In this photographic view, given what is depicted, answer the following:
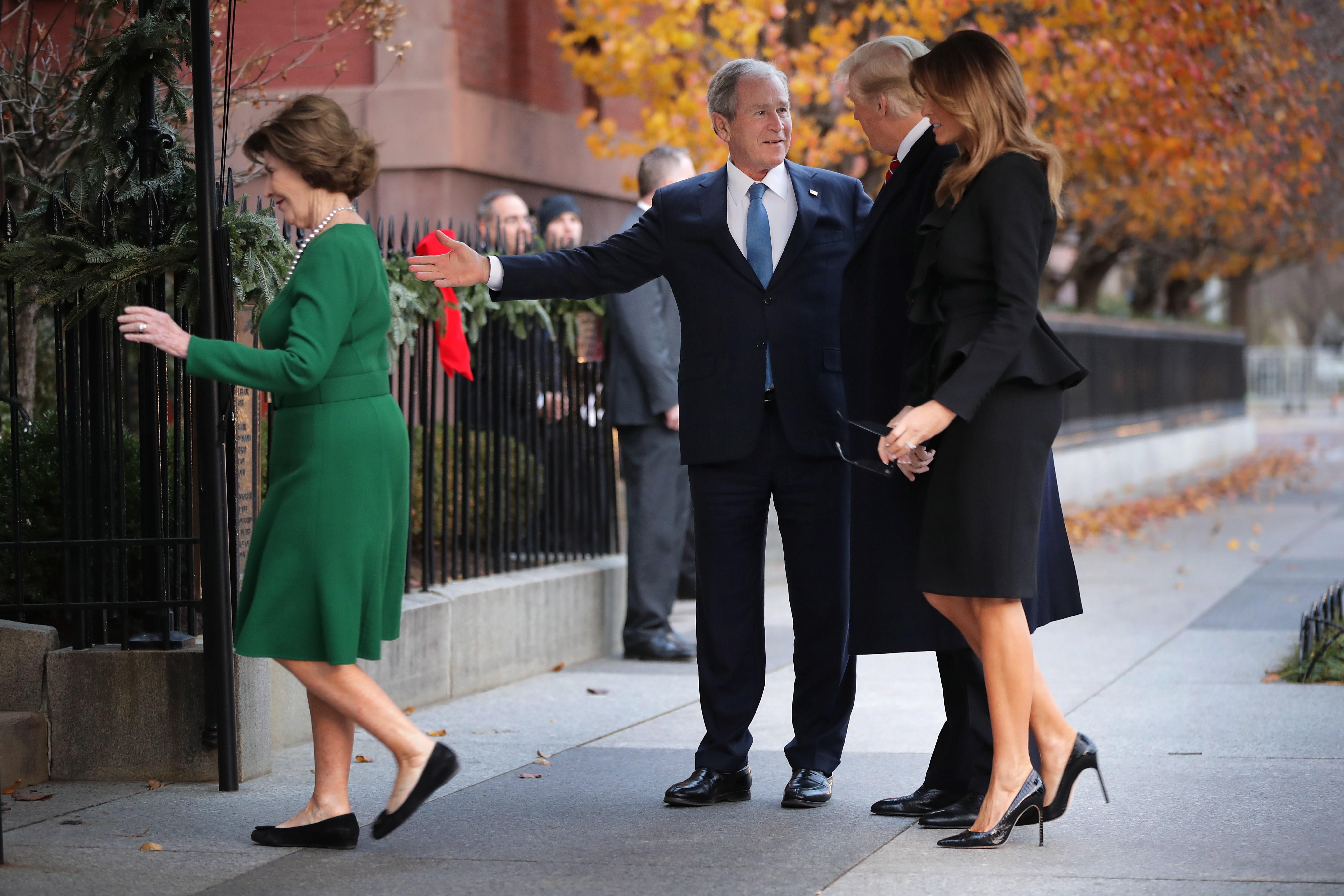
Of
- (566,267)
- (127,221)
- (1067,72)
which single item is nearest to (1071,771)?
(566,267)

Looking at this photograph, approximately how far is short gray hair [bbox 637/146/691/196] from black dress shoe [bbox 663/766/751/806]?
10.2 ft

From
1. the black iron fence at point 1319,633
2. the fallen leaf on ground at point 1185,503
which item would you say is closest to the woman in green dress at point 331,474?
the black iron fence at point 1319,633

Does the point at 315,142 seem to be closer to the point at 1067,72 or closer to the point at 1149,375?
the point at 1067,72

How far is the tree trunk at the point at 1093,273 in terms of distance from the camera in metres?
26.4

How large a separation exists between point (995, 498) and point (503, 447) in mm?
3587

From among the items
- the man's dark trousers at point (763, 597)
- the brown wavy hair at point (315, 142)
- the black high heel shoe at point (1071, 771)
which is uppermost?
the brown wavy hair at point (315, 142)

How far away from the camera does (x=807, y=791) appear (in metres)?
5.00

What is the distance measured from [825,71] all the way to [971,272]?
7.80 meters

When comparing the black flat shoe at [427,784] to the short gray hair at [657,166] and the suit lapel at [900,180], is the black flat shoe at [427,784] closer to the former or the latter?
the suit lapel at [900,180]

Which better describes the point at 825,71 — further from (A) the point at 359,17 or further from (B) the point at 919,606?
(B) the point at 919,606

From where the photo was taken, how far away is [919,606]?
A: 4.77m

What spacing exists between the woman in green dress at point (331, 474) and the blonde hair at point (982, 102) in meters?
1.52

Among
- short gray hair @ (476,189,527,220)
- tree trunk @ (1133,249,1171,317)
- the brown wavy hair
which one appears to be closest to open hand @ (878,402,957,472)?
the brown wavy hair

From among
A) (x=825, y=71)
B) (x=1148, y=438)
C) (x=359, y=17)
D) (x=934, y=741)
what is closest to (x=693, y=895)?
(x=934, y=741)
